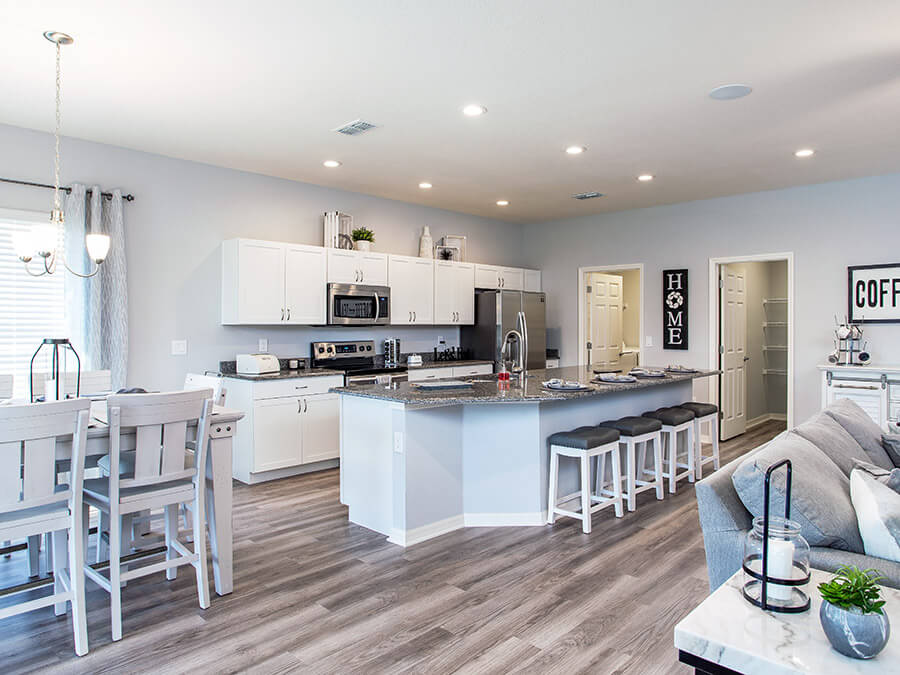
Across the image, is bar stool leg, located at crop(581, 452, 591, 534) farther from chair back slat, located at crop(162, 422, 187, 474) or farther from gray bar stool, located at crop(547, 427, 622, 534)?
chair back slat, located at crop(162, 422, 187, 474)

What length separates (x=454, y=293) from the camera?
6.89 meters

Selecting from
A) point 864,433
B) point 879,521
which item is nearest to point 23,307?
point 879,521

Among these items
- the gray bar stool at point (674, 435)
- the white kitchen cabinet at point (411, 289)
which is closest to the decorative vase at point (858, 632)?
the gray bar stool at point (674, 435)

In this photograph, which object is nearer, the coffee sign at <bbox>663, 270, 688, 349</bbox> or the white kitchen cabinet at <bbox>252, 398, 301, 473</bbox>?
the white kitchen cabinet at <bbox>252, 398, 301, 473</bbox>

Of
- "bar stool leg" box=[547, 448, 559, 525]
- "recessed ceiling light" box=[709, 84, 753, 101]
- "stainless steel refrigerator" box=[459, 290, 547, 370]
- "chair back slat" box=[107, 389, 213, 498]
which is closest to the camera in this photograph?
"chair back slat" box=[107, 389, 213, 498]

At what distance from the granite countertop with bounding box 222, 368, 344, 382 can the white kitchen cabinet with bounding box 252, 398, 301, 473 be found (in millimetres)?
184

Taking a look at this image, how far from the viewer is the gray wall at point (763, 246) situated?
5.60m

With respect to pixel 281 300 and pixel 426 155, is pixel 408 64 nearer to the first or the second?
pixel 426 155

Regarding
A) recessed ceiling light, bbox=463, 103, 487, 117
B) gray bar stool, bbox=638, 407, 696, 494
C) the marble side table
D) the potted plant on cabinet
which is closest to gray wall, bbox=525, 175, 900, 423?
gray bar stool, bbox=638, 407, 696, 494

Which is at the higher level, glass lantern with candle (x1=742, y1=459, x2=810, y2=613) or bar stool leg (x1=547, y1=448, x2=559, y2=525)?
glass lantern with candle (x1=742, y1=459, x2=810, y2=613)

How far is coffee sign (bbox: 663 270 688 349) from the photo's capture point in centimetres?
684

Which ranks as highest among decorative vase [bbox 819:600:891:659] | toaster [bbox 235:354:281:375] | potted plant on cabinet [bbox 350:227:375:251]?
potted plant on cabinet [bbox 350:227:375:251]

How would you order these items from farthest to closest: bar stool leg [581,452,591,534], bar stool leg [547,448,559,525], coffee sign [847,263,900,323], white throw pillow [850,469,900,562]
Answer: coffee sign [847,263,900,323] < bar stool leg [547,448,559,525] < bar stool leg [581,452,591,534] < white throw pillow [850,469,900,562]

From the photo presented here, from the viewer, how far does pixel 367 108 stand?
380 cm
